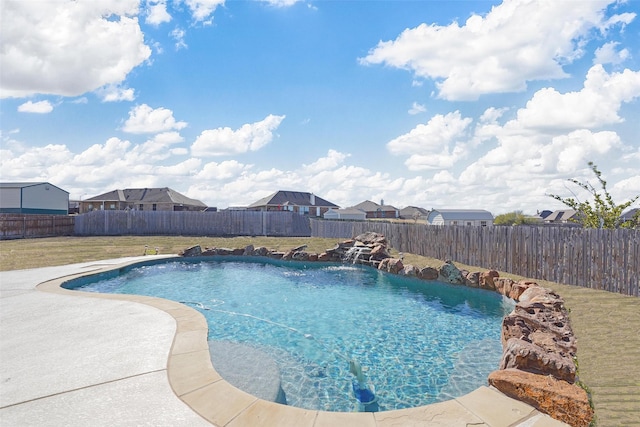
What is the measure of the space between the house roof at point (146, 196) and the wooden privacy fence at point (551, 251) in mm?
36028

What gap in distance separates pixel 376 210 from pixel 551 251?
51542mm

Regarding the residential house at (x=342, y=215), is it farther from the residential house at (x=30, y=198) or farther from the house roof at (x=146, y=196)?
the residential house at (x=30, y=198)

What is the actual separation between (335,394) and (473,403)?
1733 mm

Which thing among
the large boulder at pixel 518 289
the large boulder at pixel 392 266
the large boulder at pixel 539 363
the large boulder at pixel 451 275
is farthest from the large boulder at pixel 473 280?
the large boulder at pixel 539 363

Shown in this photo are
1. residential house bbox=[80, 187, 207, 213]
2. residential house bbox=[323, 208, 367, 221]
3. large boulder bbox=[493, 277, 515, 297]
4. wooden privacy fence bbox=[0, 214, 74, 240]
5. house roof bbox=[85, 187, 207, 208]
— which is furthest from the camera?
residential house bbox=[323, 208, 367, 221]

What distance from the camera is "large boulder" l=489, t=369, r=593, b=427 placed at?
296cm

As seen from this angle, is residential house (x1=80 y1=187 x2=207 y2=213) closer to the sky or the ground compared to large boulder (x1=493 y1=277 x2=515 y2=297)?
closer to the sky

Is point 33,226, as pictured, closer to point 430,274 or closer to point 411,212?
point 430,274

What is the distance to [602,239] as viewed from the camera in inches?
330

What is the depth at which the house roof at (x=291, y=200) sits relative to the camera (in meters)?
46.4

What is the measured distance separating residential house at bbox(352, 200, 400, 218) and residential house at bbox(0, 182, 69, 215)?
40.7 meters

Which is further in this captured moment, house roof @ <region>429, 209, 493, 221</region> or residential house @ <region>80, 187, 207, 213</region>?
residential house @ <region>80, 187, 207, 213</region>

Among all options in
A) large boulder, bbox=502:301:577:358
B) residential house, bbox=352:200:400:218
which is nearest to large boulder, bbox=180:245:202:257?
large boulder, bbox=502:301:577:358

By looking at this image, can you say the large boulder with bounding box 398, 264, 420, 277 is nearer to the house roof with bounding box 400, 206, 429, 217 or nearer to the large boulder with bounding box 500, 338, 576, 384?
the large boulder with bounding box 500, 338, 576, 384
